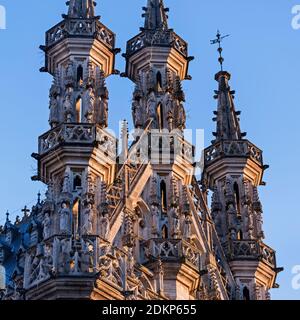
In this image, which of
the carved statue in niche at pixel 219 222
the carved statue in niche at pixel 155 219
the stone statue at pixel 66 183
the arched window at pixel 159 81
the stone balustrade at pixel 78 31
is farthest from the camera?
the carved statue in niche at pixel 219 222

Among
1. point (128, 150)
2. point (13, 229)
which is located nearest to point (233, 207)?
point (128, 150)

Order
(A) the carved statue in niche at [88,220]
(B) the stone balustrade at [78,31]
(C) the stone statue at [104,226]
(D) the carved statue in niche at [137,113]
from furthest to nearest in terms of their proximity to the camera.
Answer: (D) the carved statue in niche at [137,113]
(B) the stone balustrade at [78,31]
(C) the stone statue at [104,226]
(A) the carved statue in niche at [88,220]

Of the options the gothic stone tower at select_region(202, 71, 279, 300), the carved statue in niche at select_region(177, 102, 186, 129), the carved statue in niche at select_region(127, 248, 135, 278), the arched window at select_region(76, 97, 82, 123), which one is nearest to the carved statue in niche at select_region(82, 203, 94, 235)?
the carved statue in niche at select_region(127, 248, 135, 278)

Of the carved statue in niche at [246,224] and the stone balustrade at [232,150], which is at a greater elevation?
the stone balustrade at [232,150]

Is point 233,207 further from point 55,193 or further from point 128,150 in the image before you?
point 55,193

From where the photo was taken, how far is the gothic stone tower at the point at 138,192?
23.8 metres

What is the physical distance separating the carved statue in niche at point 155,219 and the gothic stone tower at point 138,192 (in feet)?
0.14

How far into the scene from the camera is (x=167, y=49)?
31906 mm

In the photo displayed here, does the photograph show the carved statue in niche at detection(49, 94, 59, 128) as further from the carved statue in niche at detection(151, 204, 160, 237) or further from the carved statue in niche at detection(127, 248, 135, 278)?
the carved statue in niche at detection(127, 248, 135, 278)

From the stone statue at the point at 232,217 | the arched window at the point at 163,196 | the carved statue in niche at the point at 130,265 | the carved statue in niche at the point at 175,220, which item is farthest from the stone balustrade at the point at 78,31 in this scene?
the stone statue at the point at 232,217

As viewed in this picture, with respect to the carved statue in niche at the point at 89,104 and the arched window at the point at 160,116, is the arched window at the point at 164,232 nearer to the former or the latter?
the arched window at the point at 160,116

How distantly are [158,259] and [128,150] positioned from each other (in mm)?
3962

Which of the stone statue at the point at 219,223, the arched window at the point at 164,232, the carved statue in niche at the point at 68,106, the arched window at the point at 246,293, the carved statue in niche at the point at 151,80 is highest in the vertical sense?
the carved statue in niche at the point at 151,80

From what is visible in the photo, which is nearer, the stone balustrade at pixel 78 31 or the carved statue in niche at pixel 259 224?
the stone balustrade at pixel 78 31
